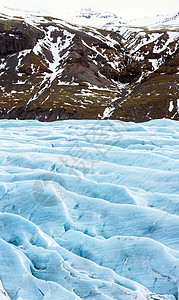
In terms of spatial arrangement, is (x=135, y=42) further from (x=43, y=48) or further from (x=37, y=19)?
(x=37, y=19)

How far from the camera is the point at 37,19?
16175cm

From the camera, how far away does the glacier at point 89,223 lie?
4207 millimetres

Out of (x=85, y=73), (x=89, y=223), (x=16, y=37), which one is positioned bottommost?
(x=85, y=73)

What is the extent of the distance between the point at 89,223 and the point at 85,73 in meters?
106

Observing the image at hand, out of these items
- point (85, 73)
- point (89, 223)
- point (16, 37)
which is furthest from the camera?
point (16, 37)

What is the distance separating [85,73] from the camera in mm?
105875

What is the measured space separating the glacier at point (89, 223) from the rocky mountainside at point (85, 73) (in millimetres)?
62568

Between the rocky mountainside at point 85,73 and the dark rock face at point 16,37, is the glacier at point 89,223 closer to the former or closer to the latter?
the rocky mountainside at point 85,73

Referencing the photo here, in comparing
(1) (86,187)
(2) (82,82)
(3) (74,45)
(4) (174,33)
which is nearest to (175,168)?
(1) (86,187)

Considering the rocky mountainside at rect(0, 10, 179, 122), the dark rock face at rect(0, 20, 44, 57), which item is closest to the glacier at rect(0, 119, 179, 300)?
the rocky mountainside at rect(0, 10, 179, 122)

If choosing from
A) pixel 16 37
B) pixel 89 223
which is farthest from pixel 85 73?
pixel 89 223

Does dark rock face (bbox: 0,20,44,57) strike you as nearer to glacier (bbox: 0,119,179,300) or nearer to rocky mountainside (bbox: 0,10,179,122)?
rocky mountainside (bbox: 0,10,179,122)

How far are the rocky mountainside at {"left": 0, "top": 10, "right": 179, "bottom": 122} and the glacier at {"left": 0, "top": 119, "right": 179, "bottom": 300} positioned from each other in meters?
62.6

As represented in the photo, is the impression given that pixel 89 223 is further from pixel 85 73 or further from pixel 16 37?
pixel 16 37
